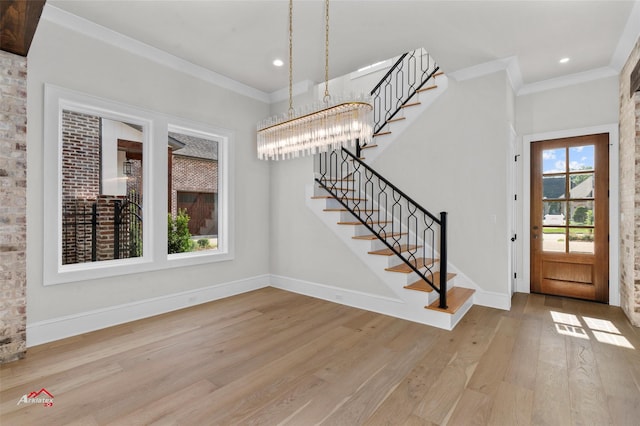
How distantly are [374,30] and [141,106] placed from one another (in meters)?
2.81

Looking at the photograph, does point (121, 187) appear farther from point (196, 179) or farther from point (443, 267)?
point (443, 267)

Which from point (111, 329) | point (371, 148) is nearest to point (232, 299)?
point (111, 329)

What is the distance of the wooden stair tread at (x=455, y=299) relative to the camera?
3.37 m

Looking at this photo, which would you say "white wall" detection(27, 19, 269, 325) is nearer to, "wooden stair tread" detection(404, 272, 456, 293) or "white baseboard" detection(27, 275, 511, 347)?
"white baseboard" detection(27, 275, 511, 347)

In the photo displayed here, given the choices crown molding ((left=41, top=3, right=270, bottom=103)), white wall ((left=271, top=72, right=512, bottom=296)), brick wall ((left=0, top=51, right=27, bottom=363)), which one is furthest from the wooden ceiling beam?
white wall ((left=271, top=72, right=512, bottom=296))

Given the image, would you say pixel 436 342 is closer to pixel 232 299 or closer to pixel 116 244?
pixel 232 299

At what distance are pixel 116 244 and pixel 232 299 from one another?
164 cm

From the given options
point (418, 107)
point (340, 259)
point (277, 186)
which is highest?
point (418, 107)

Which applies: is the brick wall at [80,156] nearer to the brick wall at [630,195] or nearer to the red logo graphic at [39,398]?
the red logo graphic at [39,398]

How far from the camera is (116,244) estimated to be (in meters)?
3.58

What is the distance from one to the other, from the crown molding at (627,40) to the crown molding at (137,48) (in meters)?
4.50

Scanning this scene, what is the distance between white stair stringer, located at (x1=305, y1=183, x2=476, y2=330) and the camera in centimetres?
345

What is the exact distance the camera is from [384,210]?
194 inches

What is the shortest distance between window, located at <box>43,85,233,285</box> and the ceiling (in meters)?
0.94
